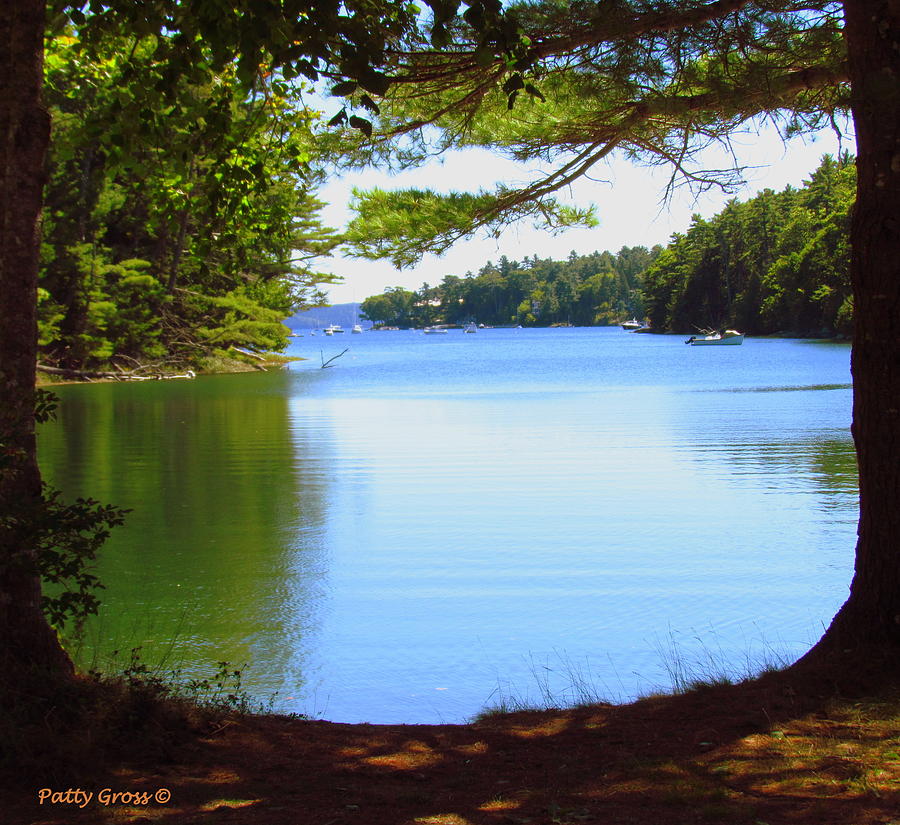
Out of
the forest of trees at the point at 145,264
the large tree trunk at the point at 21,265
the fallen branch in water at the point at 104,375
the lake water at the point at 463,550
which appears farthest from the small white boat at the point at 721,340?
the large tree trunk at the point at 21,265

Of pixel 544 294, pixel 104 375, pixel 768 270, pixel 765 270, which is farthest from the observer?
pixel 544 294

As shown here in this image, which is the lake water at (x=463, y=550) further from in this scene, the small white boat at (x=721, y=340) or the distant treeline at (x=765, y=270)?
the small white boat at (x=721, y=340)

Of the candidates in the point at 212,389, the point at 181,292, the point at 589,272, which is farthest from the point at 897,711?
the point at 589,272

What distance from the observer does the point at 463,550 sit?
810cm

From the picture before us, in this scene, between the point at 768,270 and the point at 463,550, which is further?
the point at 768,270

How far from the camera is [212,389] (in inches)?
1115

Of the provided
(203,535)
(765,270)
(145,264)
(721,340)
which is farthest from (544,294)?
(203,535)

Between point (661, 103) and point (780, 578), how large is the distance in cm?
355

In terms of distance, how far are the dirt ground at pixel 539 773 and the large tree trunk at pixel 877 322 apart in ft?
1.45

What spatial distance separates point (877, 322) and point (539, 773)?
215cm

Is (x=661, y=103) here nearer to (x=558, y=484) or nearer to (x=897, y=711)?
(x=897, y=711)

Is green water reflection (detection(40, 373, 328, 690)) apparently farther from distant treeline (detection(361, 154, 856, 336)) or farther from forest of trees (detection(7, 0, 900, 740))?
distant treeline (detection(361, 154, 856, 336))

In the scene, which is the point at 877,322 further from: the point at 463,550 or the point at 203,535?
the point at 203,535

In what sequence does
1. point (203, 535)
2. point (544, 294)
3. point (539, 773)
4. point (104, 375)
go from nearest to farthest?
1. point (539, 773)
2. point (203, 535)
3. point (104, 375)
4. point (544, 294)
